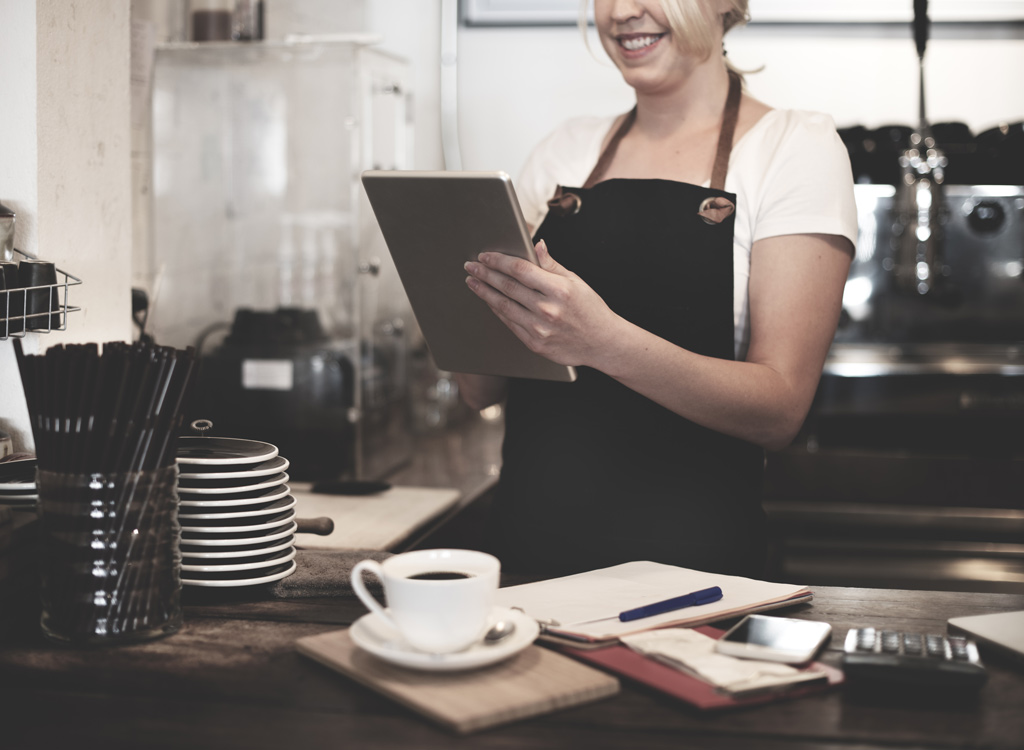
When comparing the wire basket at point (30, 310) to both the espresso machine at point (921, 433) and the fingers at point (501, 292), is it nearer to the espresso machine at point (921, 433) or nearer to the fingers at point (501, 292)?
the fingers at point (501, 292)

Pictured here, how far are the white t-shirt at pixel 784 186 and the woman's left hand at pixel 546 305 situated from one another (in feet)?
1.12

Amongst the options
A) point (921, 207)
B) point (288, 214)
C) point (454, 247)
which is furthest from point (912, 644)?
point (288, 214)

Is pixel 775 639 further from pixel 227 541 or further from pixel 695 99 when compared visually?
pixel 695 99

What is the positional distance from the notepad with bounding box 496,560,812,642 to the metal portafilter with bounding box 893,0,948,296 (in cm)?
134

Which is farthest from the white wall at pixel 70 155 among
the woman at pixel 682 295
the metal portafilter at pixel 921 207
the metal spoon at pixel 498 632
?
the metal portafilter at pixel 921 207

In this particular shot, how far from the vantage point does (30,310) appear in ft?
3.97

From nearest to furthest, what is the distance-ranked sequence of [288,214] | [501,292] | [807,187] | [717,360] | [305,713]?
[305,713] → [501,292] → [717,360] → [807,187] → [288,214]

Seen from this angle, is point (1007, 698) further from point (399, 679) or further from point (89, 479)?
point (89, 479)

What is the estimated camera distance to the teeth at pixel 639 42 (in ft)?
4.46

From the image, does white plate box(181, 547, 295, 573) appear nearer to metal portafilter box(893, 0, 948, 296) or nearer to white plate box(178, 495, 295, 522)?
white plate box(178, 495, 295, 522)

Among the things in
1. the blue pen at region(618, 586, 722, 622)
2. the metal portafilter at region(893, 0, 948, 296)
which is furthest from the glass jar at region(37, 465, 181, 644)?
the metal portafilter at region(893, 0, 948, 296)

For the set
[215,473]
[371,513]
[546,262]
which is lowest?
[371,513]

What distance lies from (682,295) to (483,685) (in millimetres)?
742

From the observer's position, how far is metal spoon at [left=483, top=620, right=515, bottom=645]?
0.81m
